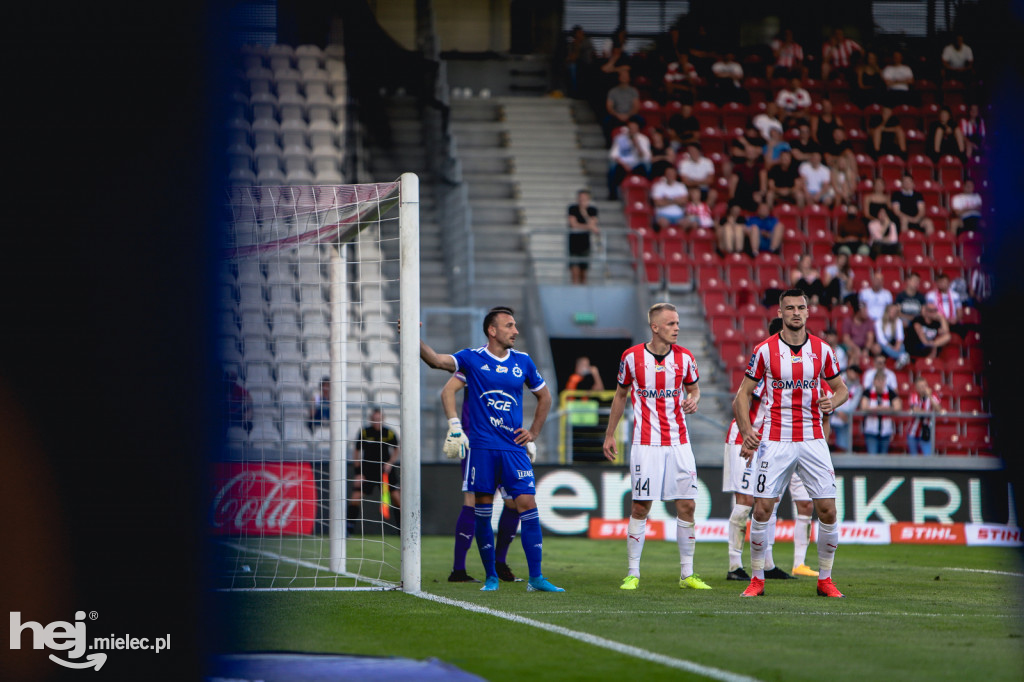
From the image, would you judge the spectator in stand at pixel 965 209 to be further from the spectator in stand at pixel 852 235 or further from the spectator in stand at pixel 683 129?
the spectator in stand at pixel 683 129

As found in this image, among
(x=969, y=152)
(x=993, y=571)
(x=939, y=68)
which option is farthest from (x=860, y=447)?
(x=939, y=68)

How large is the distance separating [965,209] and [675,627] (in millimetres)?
18682

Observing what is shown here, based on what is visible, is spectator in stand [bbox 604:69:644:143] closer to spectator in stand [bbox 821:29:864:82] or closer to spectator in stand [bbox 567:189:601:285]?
spectator in stand [bbox 567:189:601:285]

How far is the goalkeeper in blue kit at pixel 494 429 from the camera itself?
383 inches

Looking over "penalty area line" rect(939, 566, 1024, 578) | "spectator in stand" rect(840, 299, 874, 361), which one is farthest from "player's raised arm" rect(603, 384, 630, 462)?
"spectator in stand" rect(840, 299, 874, 361)

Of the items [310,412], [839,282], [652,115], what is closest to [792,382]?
[310,412]

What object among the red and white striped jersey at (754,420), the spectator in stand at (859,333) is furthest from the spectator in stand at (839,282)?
the red and white striped jersey at (754,420)

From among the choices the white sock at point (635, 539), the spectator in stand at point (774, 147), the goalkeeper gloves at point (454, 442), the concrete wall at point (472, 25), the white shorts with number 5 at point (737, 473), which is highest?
the concrete wall at point (472, 25)

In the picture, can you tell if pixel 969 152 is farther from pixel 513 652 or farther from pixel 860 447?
pixel 513 652

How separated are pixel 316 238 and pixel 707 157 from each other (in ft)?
47.5

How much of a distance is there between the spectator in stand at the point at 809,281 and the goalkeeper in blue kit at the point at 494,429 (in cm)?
1176

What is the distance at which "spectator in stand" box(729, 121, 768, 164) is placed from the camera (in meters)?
23.6

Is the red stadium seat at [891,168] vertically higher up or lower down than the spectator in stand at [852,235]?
higher up

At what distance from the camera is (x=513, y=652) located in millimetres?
6211
